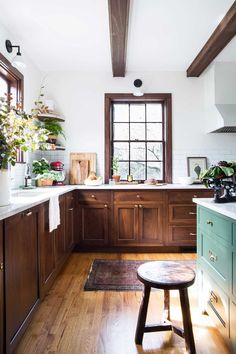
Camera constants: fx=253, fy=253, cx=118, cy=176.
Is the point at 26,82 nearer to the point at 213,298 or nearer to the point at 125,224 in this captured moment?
the point at 125,224

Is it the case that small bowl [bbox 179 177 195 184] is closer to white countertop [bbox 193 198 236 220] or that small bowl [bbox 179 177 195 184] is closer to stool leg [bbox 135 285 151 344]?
white countertop [bbox 193 198 236 220]

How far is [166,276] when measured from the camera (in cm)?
151

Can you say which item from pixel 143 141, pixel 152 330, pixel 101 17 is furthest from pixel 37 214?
pixel 143 141

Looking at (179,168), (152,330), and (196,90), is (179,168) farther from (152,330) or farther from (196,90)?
(152,330)

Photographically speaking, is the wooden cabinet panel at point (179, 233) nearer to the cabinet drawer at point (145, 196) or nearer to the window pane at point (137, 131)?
the cabinet drawer at point (145, 196)

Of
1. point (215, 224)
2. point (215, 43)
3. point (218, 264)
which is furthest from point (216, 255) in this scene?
point (215, 43)

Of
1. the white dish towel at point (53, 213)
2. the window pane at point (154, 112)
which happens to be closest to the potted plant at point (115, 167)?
the window pane at point (154, 112)

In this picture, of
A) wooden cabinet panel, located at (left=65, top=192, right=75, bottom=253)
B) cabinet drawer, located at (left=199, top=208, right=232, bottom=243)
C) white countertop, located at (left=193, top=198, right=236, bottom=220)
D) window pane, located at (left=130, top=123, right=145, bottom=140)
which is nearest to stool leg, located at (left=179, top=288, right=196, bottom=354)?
cabinet drawer, located at (left=199, top=208, right=232, bottom=243)

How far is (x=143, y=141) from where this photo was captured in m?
4.06

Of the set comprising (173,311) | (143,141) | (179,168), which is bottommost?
(173,311)

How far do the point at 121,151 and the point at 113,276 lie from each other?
2.03 metres

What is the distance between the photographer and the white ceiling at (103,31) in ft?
7.84

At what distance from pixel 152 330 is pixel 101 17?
2.77 metres

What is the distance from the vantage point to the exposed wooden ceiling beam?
2236mm
